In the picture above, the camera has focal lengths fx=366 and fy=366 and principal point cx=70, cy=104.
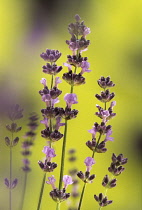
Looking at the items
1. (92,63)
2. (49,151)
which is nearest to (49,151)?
(49,151)

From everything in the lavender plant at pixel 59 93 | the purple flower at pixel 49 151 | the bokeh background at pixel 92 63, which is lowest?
the purple flower at pixel 49 151

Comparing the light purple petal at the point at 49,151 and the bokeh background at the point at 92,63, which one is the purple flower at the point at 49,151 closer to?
the light purple petal at the point at 49,151

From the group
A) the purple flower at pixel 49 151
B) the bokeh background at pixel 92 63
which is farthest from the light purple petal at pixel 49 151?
the bokeh background at pixel 92 63

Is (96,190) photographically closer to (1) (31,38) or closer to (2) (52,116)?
(1) (31,38)

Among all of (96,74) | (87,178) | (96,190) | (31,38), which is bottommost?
(87,178)

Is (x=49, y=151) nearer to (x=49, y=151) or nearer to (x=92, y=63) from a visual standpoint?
(x=49, y=151)

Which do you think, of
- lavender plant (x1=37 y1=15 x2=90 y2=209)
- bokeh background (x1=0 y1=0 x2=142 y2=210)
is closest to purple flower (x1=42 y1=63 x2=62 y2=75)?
lavender plant (x1=37 y1=15 x2=90 y2=209)

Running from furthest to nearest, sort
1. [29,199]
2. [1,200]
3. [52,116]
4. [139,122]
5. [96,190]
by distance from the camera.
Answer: [139,122], [96,190], [29,199], [1,200], [52,116]

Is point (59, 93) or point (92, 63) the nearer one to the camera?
point (59, 93)

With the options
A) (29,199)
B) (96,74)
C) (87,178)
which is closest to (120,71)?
(96,74)
